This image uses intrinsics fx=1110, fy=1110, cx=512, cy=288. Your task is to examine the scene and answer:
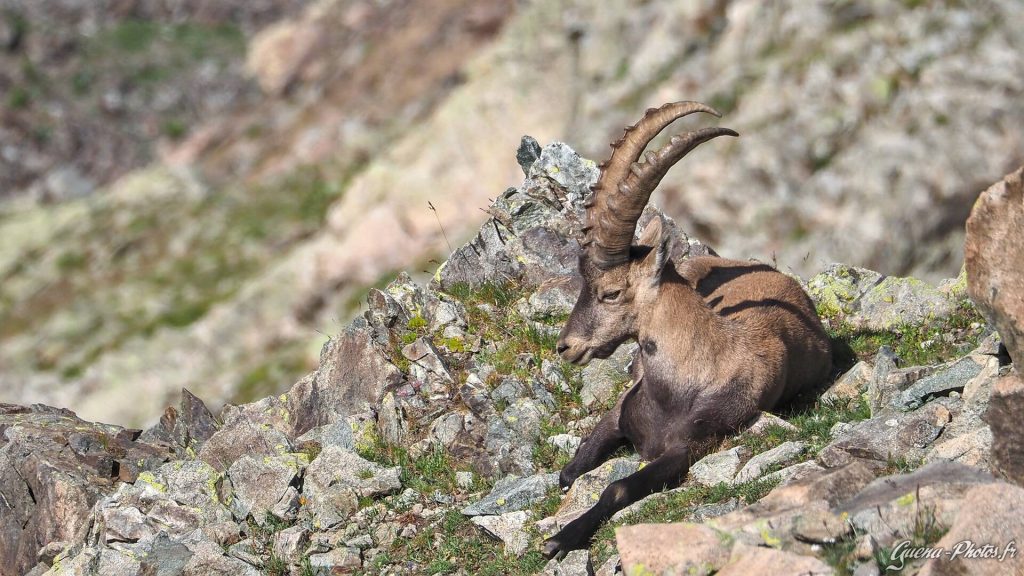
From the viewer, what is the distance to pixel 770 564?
6.43 metres

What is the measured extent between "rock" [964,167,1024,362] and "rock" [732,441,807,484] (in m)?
2.14

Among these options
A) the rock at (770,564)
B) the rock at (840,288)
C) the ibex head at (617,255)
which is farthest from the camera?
the rock at (840,288)

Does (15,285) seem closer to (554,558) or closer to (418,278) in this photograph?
(418,278)

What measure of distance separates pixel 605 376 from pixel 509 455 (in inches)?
63.5

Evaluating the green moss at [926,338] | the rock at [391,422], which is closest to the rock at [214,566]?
the rock at [391,422]

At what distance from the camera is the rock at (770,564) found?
6.34m

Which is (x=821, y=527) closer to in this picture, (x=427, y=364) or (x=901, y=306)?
(x=427, y=364)

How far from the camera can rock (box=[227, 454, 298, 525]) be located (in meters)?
10.3

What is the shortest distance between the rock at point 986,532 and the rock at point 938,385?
10.5 feet

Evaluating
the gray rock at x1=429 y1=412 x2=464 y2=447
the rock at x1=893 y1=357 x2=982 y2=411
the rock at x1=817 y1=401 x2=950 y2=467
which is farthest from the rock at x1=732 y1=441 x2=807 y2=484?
the gray rock at x1=429 y1=412 x2=464 y2=447

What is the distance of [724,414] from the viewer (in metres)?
9.82

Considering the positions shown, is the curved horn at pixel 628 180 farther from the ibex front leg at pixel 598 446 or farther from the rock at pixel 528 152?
the rock at pixel 528 152

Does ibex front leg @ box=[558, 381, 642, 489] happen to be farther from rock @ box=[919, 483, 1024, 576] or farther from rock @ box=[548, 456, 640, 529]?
rock @ box=[919, 483, 1024, 576]

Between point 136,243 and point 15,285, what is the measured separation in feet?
16.3
